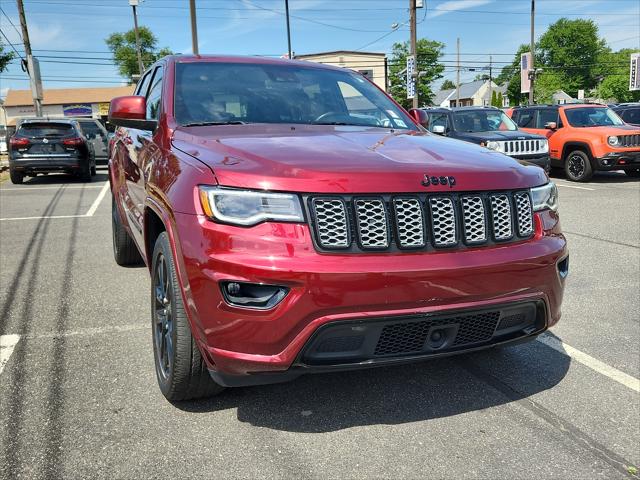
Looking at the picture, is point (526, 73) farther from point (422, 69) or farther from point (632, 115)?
point (422, 69)

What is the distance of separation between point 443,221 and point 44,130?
554 inches

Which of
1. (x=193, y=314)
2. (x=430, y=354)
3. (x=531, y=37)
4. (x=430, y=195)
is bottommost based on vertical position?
(x=430, y=354)

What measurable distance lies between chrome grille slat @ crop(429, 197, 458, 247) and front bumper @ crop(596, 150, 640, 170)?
11.9 meters

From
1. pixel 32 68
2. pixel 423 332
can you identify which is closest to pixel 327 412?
pixel 423 332

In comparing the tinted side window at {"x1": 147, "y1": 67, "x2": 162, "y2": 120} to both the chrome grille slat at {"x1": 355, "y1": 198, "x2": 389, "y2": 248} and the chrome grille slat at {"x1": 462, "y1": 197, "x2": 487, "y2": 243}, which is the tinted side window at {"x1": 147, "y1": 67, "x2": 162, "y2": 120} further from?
the chrome grille slat at {"x1": 462, "y1": 197, "x2": 487, "y2": 243}

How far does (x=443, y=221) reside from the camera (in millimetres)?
2445

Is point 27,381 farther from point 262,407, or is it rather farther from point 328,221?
point 328,221

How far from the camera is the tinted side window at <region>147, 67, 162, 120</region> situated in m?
3.75

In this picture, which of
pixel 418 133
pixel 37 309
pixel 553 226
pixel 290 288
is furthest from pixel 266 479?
pixel 37 309

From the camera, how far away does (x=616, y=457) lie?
2.49 meters

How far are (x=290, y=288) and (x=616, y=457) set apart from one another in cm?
163

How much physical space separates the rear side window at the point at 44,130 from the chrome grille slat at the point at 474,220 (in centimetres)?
1366

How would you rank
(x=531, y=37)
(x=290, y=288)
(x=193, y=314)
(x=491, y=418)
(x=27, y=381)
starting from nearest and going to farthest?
(x=290, y=288)
(x=193, y=314)
(x=491, y=418)
(x=27, y=381)
(x=531, y=37)

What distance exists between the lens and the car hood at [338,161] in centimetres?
231
